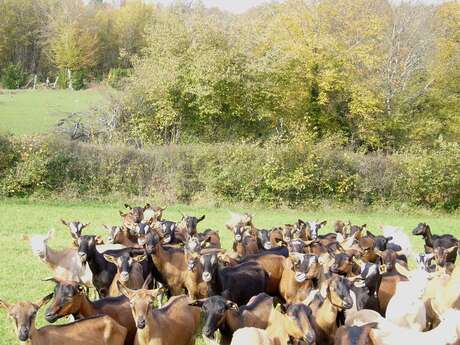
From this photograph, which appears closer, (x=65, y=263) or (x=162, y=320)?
(x=162, y=320)

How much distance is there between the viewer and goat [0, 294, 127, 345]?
715 cm

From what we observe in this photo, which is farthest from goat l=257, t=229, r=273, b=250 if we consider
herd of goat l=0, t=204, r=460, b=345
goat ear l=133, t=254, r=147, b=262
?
goat ear l=133, t=254, r=147, b=262

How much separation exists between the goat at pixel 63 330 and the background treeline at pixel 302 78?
70.7 feet

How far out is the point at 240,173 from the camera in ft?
87.3

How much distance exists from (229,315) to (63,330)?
2111 mm

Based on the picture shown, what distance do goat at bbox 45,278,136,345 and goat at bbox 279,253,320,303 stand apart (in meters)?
2.79

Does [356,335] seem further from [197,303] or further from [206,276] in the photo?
[206,276]

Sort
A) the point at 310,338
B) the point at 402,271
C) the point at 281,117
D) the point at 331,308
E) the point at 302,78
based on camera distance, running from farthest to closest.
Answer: the point at 302,78, the point at 281,117, the point at 402,271, the point at 331,308, the point at 310,338

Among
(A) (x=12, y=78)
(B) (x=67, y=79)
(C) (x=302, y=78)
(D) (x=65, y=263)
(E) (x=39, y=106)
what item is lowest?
(E) (x=39, y=106)

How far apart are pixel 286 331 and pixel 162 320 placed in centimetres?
163

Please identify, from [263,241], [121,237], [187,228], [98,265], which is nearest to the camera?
[98,265]

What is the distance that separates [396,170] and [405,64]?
13.7 meters

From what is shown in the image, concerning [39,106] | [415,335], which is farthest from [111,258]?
[39,106]

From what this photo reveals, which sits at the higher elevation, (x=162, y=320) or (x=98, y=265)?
(x=162, y=320)
